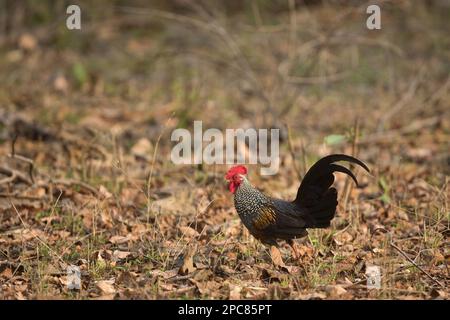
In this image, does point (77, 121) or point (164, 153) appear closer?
point (164, 153)

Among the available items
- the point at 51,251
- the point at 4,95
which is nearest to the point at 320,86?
the point at 4,95

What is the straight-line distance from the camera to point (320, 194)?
15.9 feet

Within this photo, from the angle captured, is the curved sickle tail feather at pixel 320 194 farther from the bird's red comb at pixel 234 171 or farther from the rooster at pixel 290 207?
the bird's red comb at pixel 234 171

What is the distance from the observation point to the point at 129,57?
11.0 metres

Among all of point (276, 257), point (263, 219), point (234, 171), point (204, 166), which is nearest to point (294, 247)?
point (276, 257)

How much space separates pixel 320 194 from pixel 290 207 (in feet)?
0.74

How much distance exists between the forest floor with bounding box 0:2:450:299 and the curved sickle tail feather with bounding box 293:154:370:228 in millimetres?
265

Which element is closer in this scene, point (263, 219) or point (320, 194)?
point (263, 219)

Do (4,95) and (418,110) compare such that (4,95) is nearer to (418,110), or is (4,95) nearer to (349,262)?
(418,110)

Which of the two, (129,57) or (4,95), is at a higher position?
(129,57)

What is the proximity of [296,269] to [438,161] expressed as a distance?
343 centimetres

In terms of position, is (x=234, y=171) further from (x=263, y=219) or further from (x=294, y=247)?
(x=294, y=247)

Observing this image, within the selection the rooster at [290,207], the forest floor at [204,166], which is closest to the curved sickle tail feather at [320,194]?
the rooster at [290,207]

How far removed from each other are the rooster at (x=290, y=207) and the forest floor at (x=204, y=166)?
0.25 meters
